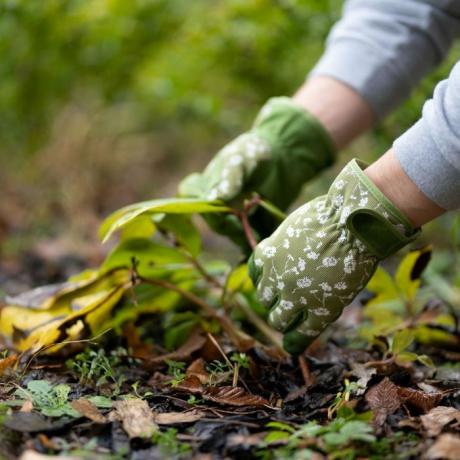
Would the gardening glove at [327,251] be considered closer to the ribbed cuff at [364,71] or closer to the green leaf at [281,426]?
the green leaf at [281,426]

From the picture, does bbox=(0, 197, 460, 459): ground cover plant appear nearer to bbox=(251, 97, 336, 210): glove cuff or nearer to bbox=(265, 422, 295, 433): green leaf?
bbox=(265, 422, 295, 433): green leaf

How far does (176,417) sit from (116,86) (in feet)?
9.94

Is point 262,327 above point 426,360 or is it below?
above

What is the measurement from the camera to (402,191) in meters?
1.14

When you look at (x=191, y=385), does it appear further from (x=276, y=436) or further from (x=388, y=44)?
(x=388, y=44)

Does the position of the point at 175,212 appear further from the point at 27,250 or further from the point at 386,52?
the point at 27,250

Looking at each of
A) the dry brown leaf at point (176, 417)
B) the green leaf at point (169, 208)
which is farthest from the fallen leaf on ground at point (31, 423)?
the green leaf at point (169, 208)

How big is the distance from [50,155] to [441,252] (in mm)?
1982

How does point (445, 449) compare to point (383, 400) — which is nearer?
point (445, 449)

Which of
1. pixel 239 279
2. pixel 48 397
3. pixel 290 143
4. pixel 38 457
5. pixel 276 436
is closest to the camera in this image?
pixel 38 457

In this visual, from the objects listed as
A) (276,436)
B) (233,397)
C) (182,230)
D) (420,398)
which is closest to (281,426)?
Result: (276,436)

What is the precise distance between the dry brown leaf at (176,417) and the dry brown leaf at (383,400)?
28 cm

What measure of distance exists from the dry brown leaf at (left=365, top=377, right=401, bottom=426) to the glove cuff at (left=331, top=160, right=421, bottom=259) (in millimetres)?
233

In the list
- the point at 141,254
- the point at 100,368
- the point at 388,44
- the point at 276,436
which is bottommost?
the point at 276,436
